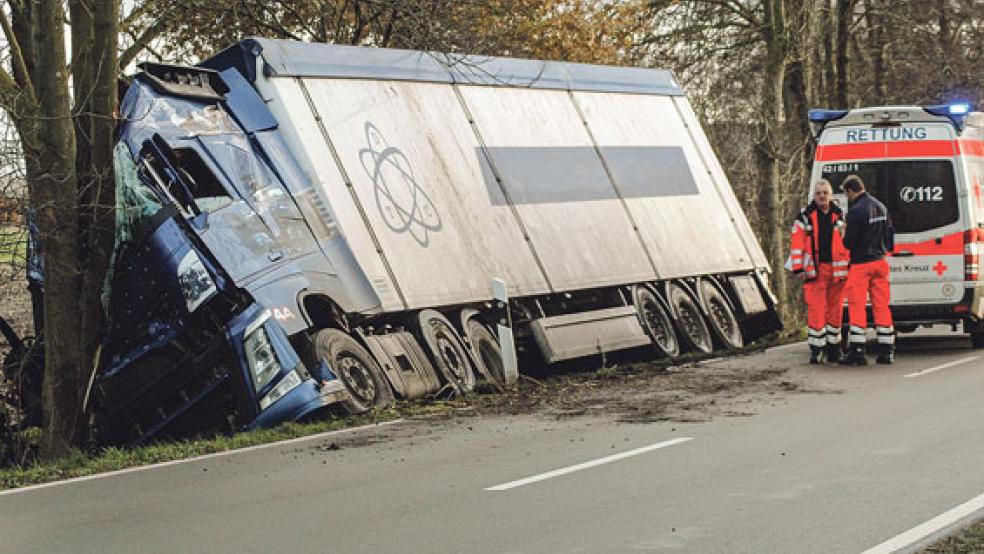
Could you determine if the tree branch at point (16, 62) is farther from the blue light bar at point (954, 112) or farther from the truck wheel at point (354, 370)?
the blue light bar at point (954, 112)

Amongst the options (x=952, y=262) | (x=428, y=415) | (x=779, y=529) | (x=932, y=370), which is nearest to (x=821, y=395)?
(x=932, y=370)

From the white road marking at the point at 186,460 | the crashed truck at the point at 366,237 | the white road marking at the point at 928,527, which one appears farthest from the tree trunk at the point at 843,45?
the white road marking at the point at 928,527

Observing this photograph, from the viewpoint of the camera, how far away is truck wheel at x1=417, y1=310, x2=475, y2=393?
42.2 feet

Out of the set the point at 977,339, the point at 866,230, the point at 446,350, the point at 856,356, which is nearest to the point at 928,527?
the point at 446,350

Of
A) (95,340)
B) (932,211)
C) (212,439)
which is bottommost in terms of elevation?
(932,211)

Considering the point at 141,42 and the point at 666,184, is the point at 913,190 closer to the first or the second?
the point at 666,184

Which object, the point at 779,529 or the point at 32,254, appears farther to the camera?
the point at 32,254

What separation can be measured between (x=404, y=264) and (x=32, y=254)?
11.2 feet

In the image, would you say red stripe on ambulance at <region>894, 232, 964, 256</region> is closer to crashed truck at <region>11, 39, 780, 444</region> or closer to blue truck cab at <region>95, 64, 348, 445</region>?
crashed truck at <region>11, 39, 780, 444</region>

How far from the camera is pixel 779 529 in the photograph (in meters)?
6.54

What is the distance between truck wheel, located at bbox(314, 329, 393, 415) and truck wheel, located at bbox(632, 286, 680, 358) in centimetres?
477

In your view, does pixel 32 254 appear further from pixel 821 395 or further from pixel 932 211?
pixel 932 211

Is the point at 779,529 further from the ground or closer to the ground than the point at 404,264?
closer to the ground

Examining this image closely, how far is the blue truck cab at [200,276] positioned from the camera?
11.3 metres
